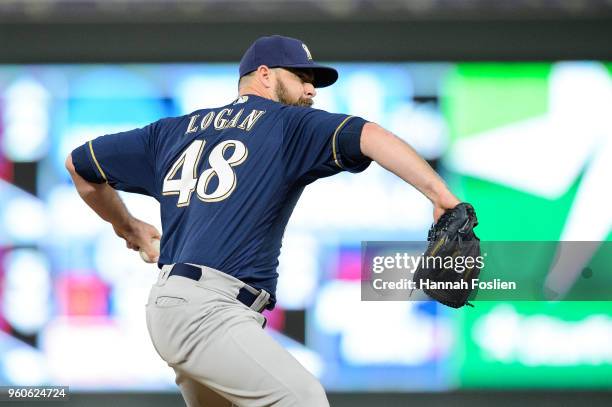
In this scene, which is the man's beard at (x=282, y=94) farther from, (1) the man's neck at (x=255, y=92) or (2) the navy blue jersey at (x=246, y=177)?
(2) the navy blue jersey at (x=246, y=177)

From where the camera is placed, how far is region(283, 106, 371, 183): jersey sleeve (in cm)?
286

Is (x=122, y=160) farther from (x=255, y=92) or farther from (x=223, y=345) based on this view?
(x=223, y=345)

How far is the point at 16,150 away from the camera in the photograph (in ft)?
19.8

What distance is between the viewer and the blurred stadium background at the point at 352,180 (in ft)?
19.3

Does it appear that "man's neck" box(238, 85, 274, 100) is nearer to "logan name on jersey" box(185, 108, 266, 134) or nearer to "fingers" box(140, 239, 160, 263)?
"logan name on jersey" box(185, 108, 266, 134)

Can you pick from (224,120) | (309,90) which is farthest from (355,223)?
(224,120)

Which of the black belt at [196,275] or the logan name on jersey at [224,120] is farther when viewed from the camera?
the logan name on jersey at [224,120]

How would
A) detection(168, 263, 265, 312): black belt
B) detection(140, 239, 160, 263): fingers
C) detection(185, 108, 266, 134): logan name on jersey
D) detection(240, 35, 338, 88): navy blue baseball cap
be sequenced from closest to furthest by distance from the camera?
detection(168, 263, 265, 312): black belt, detection(185, 108, 266, 134): logan name on jersey, detection(240, 35, 338, 88): navy blue baseball cap, detection(140, 239, 160, 263): fingers

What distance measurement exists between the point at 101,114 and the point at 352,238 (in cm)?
156

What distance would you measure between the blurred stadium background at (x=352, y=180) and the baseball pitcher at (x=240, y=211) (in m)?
2.62

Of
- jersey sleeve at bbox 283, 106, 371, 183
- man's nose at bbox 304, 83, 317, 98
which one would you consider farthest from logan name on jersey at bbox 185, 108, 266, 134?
man's nose at bbox 304, 83, 317, 98

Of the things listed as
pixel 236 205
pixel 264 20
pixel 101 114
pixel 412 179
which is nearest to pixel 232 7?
pixel 264 20

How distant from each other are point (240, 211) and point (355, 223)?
2.96 meters

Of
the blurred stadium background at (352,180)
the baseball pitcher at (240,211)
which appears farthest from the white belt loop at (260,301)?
the blurred stadium background at (352,180)
